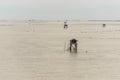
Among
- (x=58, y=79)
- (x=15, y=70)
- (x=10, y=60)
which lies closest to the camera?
(x=58, y=79)

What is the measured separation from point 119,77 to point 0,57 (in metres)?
9.50

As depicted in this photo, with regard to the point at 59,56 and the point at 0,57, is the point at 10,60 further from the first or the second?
the point at 59,56

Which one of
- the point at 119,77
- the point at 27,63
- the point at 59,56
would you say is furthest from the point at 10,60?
the point at 119,77

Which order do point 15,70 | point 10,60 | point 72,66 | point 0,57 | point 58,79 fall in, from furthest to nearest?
point 0,57, point 10,60, point 72,66, point 15,70, point 58,79

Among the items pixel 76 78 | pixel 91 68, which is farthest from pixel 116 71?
pixel 76 78

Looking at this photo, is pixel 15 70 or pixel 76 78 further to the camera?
pixel 15 70

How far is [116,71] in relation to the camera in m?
19.1

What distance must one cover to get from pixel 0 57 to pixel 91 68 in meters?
6.71

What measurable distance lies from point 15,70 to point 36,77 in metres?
2.16

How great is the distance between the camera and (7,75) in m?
17.5

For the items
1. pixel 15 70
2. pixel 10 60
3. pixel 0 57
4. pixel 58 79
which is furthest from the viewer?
pixel 0 57

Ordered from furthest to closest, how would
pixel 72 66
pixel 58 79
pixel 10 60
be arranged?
pixel 10 60
pixel 72 66
pixel 58 79

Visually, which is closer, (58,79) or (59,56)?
(58,79)

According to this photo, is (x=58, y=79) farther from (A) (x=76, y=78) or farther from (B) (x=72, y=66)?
(B) (x=72, y=66)
